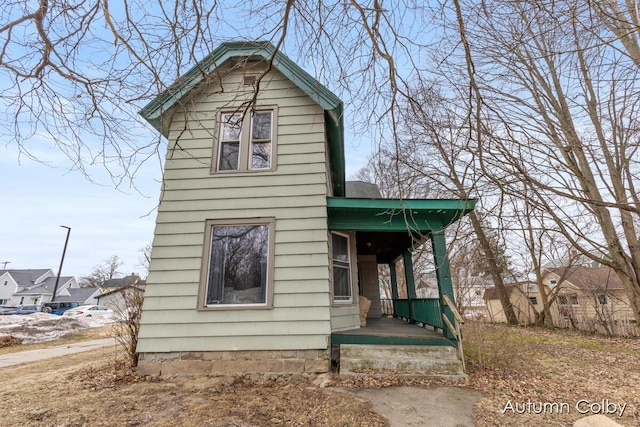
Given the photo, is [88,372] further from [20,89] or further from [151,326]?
[20,89]

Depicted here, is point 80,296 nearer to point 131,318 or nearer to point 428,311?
point 131,318

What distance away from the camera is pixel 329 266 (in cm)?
564

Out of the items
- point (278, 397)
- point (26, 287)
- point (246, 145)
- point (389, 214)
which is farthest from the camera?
point (26, 287)

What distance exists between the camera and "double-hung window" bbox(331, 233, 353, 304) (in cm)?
614

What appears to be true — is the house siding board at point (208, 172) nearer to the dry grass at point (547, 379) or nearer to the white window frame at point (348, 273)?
the white window frame at point (348, 273)

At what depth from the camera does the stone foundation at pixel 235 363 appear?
16.3 ft

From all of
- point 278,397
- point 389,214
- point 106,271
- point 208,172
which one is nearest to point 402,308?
point 389,214

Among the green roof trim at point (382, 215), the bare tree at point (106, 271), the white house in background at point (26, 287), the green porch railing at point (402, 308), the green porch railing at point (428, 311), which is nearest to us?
the green roof trim at point (382, 215)

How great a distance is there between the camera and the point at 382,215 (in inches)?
235

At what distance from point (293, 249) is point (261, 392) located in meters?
2.23

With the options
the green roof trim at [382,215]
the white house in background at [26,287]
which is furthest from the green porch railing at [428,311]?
the white house in background at [26,287]

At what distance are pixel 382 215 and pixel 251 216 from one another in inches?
98.7

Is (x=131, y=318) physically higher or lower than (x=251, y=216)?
lower

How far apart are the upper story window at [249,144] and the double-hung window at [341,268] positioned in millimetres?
2107
